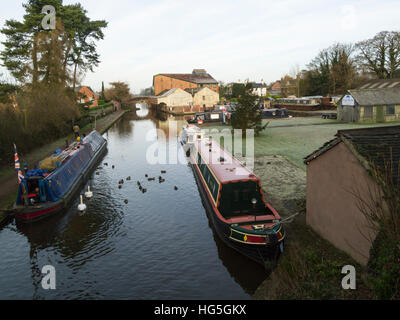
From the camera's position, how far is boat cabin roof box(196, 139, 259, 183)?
1420 cm

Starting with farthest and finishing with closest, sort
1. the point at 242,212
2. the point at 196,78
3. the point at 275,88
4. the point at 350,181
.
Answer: the point at 275,88
the point at 196,78
the point at 242,212
the point at 350,181

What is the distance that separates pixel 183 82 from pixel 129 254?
9079 cm

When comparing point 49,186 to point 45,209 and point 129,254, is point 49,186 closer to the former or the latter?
point 45,209

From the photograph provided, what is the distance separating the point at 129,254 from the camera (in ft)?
43.7

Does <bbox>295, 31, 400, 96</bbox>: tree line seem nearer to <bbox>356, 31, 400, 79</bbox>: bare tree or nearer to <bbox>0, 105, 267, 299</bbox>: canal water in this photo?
<bbox>356, 31, 400, 79</bbox>: bare tree

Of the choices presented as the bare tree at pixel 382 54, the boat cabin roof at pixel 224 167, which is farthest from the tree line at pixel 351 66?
the boat cabin roof at pixel 224 167

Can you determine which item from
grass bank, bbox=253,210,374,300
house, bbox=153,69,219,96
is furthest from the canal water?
house, bbox=153,69,219,96

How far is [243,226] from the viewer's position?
12.4 meters

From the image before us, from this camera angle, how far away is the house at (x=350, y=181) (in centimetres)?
951

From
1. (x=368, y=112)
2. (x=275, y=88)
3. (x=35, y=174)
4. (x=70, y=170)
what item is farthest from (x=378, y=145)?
(x=275, y=88)

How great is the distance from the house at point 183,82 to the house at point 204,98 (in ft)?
51.1

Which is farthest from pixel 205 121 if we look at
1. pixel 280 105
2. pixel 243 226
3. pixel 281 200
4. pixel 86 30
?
pixel 243 226
